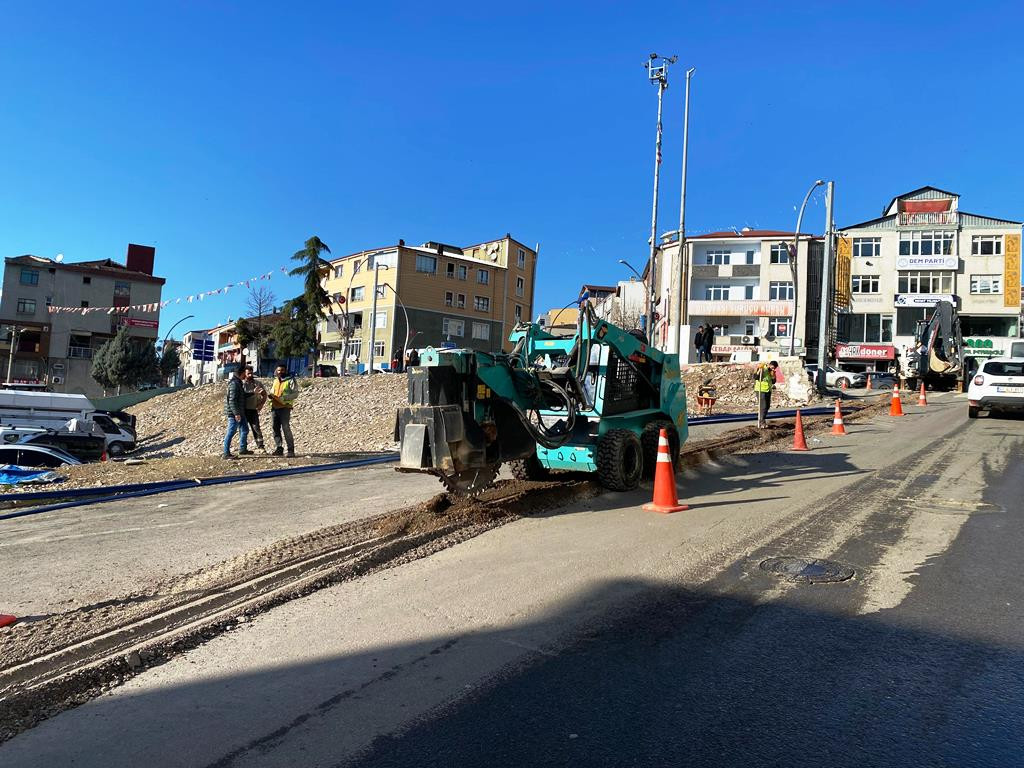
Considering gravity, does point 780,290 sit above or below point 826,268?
above

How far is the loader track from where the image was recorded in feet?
12.0

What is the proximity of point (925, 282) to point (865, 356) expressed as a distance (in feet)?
25.3

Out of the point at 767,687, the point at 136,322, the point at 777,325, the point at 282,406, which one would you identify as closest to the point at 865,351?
the point at 777,325

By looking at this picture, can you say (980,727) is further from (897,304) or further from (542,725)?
(897,304)

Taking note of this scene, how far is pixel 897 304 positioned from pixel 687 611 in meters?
59.2

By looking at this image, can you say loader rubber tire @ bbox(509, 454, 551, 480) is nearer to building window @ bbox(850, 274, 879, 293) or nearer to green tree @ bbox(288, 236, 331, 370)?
green tree @ bbox(288, 236, 331, 370)

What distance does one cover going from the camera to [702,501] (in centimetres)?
829

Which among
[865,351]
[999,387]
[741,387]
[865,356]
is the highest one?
[865,351]

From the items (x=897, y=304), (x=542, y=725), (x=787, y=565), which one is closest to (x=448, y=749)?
(x=542, y=725)

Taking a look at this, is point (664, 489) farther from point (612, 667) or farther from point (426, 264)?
point (426, 264)

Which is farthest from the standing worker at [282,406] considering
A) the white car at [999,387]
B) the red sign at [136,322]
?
the red sign at [136,322]

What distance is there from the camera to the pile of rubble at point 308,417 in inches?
1031

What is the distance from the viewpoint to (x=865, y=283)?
56188mm

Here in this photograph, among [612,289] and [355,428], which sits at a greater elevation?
[612,289]
